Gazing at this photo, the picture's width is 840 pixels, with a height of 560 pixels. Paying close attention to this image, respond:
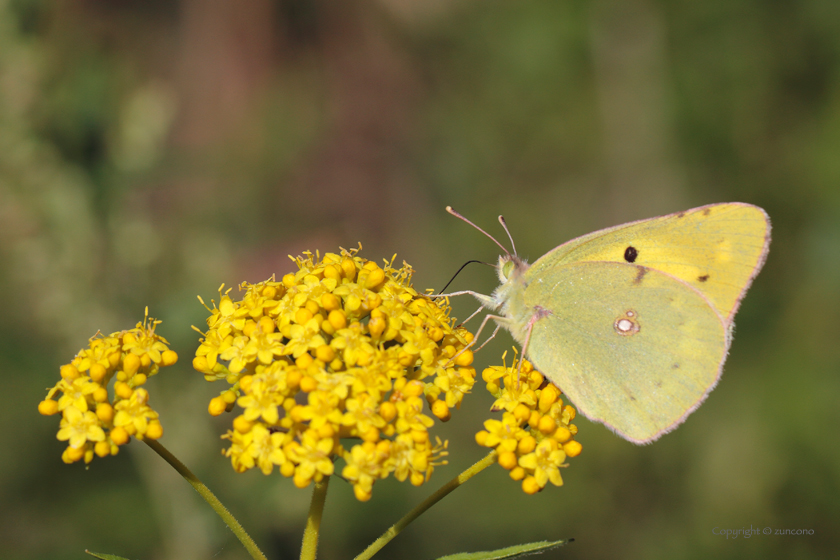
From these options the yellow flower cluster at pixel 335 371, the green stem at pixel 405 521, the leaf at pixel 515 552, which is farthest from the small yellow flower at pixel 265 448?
the leaf at pixel 515 552

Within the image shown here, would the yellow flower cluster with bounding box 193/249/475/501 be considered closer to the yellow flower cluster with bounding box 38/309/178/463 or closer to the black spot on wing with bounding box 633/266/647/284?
the yellow flower cluster with bounding box 38/309/178/463

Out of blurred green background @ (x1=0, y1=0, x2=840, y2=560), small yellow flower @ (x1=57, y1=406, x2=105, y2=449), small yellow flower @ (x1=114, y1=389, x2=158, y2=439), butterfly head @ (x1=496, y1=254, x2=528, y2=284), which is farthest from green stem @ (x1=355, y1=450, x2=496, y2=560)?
blurred green background @ (x1=0, y1=0, x2=840, y2=560)

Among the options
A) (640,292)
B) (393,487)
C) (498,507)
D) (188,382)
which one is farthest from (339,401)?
(498,507)

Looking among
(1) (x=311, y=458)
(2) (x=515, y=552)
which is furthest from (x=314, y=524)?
(2) (x=515, y=552)

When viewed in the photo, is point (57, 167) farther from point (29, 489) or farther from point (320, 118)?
point (320, 118)

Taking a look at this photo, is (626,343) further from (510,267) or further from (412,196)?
(412,196)
